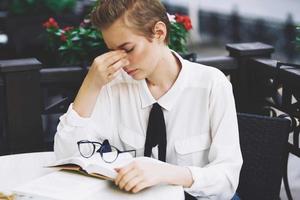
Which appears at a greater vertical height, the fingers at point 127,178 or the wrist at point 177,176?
the fingers at point 127,178

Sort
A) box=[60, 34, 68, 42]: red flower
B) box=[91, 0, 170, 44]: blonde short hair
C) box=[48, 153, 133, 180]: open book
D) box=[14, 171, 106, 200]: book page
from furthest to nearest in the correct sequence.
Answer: box=[60, 34, 68, 42]: red flower, box=[91, 0, 170, 44]: blonde short hair, box=[48, 153, 133, 180]: open book, box=[14, 171, 106, 200]: book page

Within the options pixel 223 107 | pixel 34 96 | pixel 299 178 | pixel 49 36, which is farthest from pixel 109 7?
pixel 299 178

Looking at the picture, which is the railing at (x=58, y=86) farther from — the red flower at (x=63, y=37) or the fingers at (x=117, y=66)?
the fingers at (x=117, y=66)

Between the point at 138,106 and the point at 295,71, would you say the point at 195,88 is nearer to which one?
the point at 138,106

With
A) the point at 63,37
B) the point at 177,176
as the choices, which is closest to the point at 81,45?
the point at 63,37

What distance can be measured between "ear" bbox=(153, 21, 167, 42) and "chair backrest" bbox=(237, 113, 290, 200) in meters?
0.62

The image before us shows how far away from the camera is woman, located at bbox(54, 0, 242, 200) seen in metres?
1.92

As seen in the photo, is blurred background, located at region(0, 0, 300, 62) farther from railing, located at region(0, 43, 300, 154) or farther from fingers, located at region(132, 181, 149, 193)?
fingers, located at region(132, 181, 149, 193)

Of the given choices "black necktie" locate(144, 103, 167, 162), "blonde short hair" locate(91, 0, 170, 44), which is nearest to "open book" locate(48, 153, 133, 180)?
"black necktie" locate(144, 103, 167, 162)

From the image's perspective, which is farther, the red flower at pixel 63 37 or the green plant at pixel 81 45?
the red flower at pixel 63 37

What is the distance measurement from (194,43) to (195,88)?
10157 millimetres

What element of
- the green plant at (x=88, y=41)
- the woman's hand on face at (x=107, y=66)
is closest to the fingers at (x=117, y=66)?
the woman's hand on face at (x=107, y=66)

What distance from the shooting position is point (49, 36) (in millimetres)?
3633

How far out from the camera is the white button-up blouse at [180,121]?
1965mm
